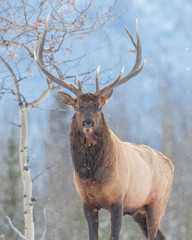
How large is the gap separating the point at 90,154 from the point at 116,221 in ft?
2.49

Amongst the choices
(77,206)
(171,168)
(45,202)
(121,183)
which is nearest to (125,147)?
(121,183)

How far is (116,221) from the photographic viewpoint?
4.39 m

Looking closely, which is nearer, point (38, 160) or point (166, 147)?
point (166, 147)

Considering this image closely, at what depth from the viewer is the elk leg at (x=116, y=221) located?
4391mm

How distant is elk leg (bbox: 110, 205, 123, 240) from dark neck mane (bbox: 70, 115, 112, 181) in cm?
35

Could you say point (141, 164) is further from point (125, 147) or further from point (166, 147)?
point (166, 147)

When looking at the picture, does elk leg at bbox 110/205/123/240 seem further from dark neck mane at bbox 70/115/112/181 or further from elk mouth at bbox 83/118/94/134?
elk mouth at bbox 83/118/94/134

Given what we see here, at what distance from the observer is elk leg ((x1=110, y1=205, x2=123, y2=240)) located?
4391mm

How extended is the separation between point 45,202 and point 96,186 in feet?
49.0

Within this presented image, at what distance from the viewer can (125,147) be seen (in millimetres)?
5094

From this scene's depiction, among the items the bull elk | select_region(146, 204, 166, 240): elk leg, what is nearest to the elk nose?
the bull elk

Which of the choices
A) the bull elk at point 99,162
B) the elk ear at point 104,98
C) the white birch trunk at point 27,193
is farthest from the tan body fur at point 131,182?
the white birch trunk at point 27,193

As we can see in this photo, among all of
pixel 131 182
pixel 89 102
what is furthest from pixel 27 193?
pixel 89 102

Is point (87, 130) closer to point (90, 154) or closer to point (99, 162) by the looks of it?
point (90, 154)
